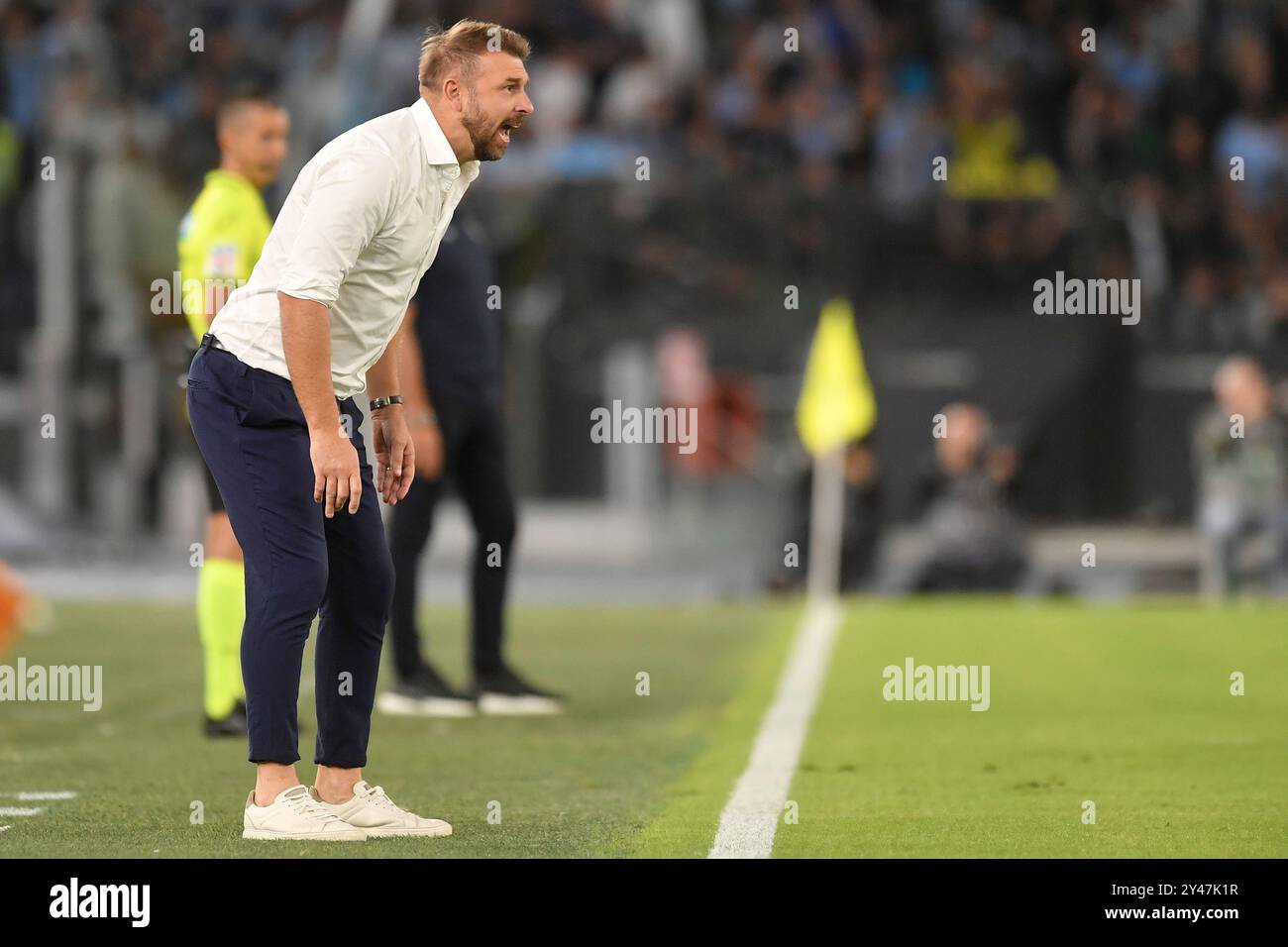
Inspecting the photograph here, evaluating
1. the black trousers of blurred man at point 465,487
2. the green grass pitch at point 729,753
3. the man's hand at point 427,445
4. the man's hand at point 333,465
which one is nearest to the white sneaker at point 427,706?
the black trousers of blurred man at point 465,487

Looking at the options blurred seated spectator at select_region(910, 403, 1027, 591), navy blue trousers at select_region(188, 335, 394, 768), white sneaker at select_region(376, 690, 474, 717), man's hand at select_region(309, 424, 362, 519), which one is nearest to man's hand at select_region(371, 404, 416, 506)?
navy blue trousers at select_region(188, 335, 394, 768)

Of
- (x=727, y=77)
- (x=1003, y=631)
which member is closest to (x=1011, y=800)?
(x=1003, y=631)

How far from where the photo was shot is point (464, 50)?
230 inches

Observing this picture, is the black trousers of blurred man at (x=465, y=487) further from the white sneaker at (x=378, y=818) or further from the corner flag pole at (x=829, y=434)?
the corner flag pole at (x=829, y=434)

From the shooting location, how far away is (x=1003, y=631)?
13227mm

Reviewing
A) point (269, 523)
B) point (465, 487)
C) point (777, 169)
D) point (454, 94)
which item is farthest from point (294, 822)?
point (777, 169)

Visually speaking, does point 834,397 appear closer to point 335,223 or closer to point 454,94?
point 454,94

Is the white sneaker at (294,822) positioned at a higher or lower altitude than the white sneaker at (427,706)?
higher

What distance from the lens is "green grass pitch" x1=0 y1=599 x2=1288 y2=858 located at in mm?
5895

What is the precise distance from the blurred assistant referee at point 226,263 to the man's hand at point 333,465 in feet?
8.25

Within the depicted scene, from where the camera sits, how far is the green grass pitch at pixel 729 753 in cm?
589

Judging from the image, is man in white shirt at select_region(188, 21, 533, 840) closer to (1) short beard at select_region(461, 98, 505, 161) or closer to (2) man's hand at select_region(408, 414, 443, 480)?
(1) short beard at select_region(461, 98, 505, 161)

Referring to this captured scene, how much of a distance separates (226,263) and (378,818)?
2.79 m
